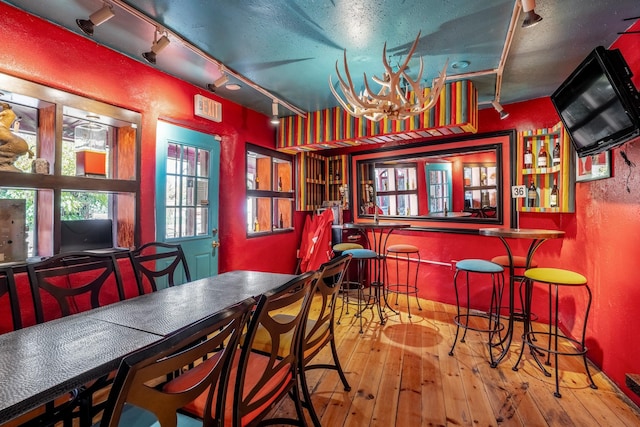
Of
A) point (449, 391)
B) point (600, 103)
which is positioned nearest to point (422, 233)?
point (449, 391)

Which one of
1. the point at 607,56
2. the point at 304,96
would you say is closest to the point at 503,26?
the point at 607,56

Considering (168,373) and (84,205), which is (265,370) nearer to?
(168,373)

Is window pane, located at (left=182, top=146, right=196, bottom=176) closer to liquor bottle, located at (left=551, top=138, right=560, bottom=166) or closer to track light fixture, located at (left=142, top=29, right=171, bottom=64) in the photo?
track light fixture, located at (left=142, top=29, right=171, bottom=64)

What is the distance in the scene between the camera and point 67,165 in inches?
99.9

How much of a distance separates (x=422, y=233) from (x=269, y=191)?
2295 mm

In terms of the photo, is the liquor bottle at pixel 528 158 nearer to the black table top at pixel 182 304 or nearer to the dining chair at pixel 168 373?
the black table top at pixel 182 304

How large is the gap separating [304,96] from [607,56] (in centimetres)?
260

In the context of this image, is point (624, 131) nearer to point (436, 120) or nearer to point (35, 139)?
point (436, 120)

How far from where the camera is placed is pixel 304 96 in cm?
353

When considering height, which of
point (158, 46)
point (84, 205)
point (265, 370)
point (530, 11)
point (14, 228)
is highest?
point (158, 46)

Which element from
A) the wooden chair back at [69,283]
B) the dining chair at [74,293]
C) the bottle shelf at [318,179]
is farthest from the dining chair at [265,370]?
the bottle shelf at [318,179]

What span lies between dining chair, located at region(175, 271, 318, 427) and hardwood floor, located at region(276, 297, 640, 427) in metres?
0.64

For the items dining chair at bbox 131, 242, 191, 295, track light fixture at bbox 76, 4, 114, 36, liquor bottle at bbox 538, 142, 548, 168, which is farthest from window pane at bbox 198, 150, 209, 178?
liquor bottle at bbox 538, 142, 548, 168

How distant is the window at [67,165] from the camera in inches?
82.9
